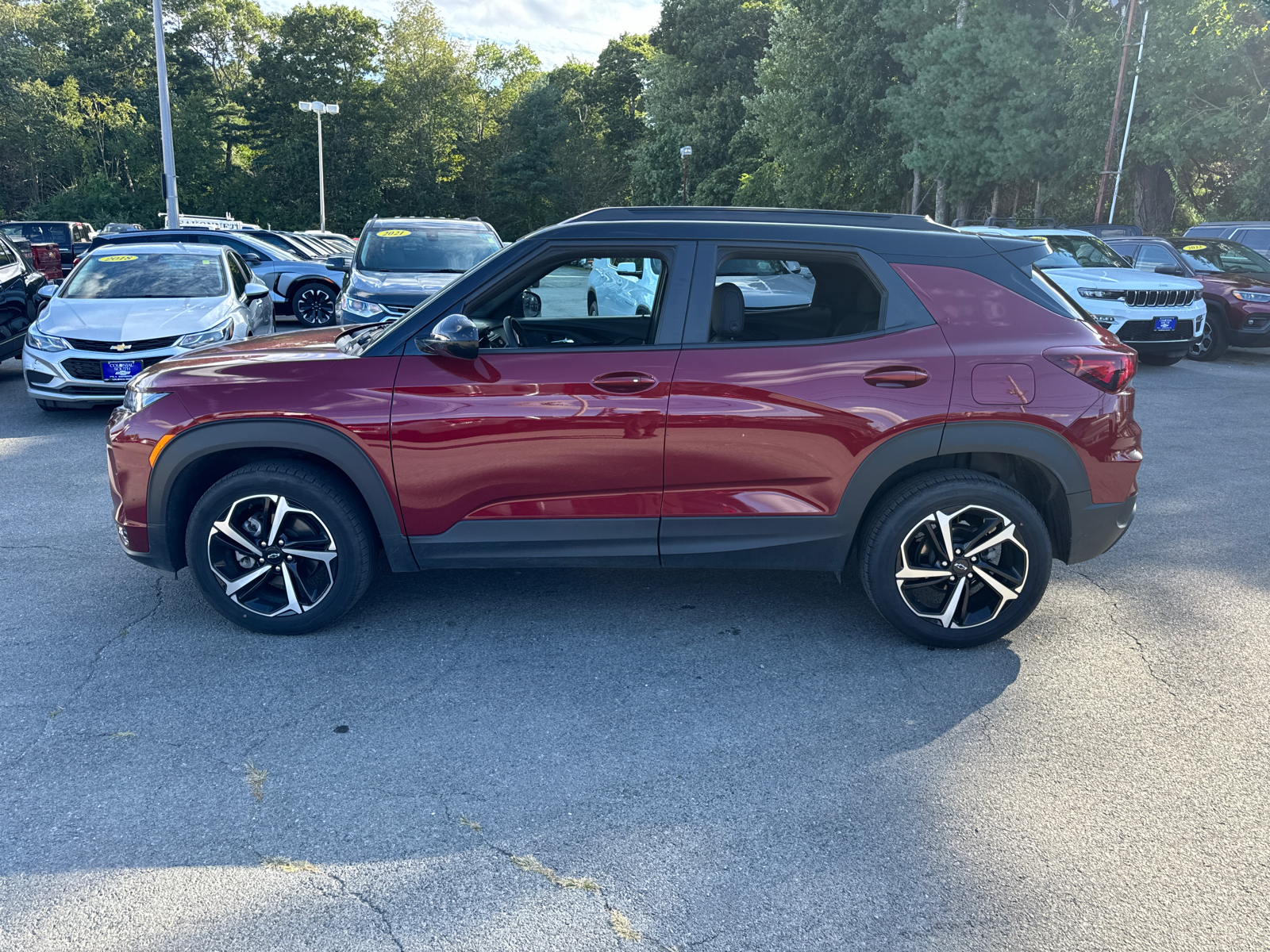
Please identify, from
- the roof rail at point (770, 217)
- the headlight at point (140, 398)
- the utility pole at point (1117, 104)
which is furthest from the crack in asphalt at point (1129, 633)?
the utility pole at point (1117, 104)

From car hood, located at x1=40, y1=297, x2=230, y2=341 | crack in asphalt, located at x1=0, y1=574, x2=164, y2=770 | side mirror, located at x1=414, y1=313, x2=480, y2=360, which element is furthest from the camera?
car hood, located at x1=40, y1=297, x2=230, y2=341

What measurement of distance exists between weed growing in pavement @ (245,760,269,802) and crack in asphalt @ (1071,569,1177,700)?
3.36 metres

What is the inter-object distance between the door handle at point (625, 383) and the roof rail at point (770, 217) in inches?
29.5

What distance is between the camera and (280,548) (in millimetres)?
4230

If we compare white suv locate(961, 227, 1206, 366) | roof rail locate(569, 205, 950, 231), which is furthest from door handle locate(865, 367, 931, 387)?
white suv locate(961, 227, 1206, 366)

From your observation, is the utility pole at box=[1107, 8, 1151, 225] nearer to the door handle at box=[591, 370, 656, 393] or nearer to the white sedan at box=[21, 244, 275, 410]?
the white sedan at box=[21, 244, 275, 410]

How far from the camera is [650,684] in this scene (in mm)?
3943

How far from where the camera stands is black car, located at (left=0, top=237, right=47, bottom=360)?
35.8ft

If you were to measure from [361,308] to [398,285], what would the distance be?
0.51 m

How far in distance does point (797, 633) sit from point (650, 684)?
849 millimetres

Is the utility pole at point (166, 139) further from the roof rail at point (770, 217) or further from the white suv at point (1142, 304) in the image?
the roof rail at point (770, 217)

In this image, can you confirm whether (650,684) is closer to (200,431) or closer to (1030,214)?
(200,431)

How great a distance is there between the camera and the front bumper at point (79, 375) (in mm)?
8633

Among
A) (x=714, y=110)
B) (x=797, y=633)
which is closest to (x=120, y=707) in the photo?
(x=797, y=633)
